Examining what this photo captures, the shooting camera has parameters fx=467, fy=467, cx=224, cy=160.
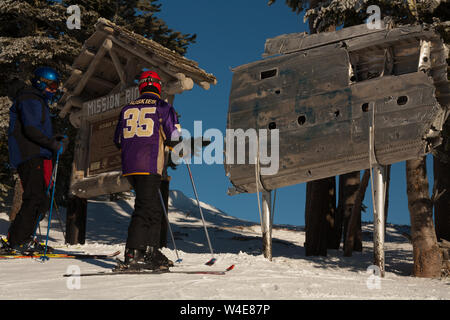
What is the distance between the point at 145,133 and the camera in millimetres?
5785

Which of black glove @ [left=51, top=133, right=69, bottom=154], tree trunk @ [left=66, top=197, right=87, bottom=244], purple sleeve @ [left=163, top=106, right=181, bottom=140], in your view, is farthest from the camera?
tree trunk @ [left=66, top=197, right=87, bottom=244]

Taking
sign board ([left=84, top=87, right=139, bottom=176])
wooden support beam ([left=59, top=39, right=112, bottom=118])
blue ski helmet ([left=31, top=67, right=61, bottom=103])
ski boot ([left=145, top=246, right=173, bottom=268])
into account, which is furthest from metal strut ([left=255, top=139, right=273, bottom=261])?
wooden support beam ([left=59, top=39, right=112, bottom=118])

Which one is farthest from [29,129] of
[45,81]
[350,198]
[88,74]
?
[350,198]

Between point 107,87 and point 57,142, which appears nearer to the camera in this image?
point 57,142

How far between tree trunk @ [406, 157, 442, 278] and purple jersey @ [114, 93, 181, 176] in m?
5.27

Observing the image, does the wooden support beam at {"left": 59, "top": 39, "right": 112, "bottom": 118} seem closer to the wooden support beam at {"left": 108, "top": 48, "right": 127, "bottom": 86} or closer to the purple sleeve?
the wooden support beam at {"left": 108, "top": 48, "right": 127, "bottom": 86}

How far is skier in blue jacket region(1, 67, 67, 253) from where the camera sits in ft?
23.2

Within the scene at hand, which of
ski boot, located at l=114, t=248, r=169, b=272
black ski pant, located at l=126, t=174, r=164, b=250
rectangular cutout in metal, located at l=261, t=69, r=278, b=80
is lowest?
ski boot, located at l=114, t=248, r=169, b=272

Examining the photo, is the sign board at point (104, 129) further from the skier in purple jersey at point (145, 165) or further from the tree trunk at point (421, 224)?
the tree trunk at point (421, 224)

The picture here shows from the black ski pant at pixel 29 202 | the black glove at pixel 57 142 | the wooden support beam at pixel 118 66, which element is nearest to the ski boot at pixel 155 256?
the black ski pant at pixel 29 202

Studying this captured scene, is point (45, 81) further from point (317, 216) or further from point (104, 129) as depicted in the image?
point (317, 216)

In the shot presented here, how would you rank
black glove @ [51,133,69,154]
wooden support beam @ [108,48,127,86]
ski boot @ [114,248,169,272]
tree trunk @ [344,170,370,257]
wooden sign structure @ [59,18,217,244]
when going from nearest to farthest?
1. ski boot @ [114,248,169,272]
2. black glove @ [51,133,69,154]
3. wooden sign structure @ [59,18,217,244]
4. wooden support beam @ [108,48,127,86]
5. tree trunk @ [344,170,370,257]

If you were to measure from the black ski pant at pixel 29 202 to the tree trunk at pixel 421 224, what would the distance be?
662 centimetres

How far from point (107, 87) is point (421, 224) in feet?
28.1
